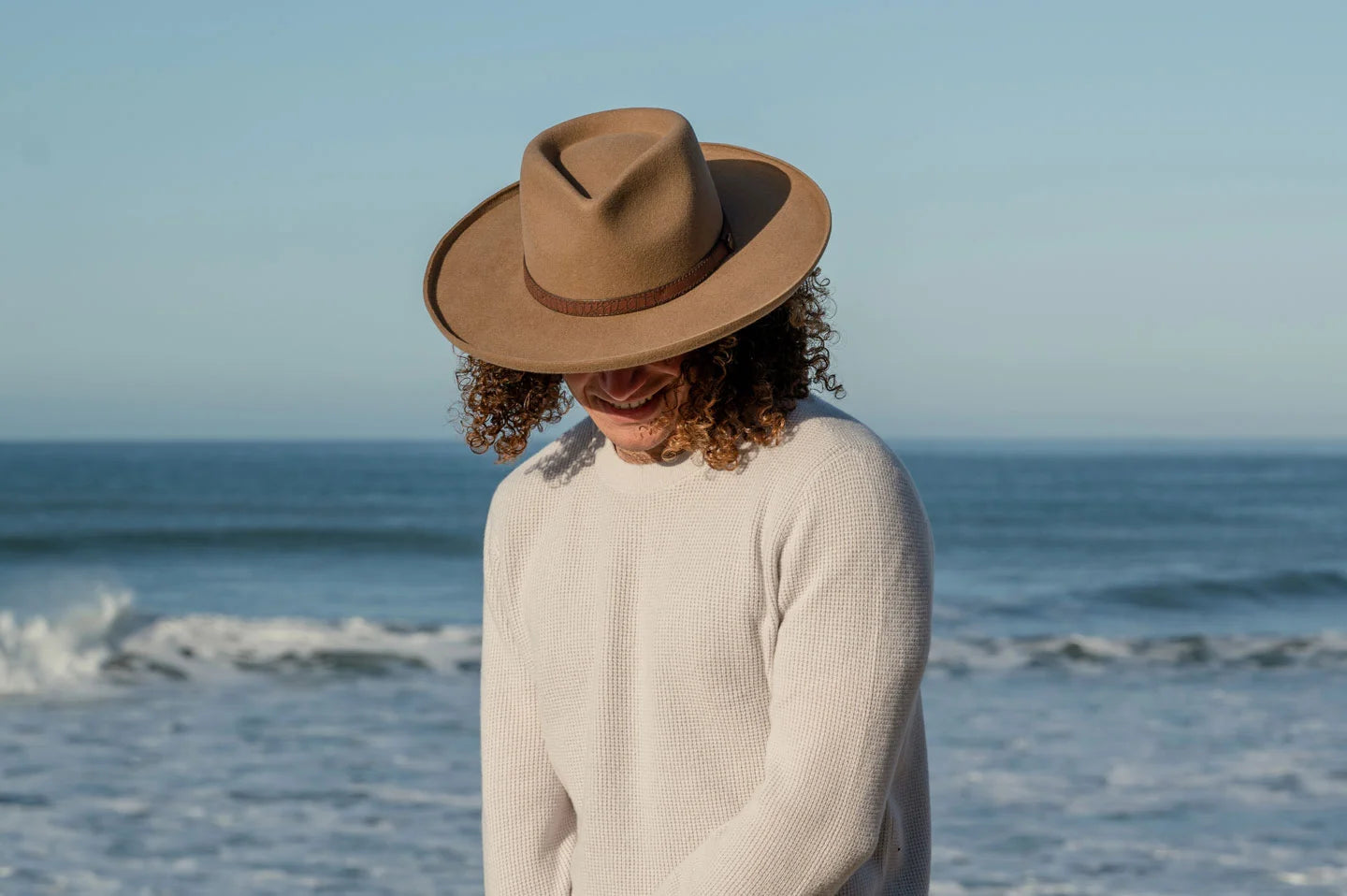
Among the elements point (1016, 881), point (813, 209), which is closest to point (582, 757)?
point (813, 209)

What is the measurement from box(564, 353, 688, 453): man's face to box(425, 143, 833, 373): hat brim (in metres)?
0.05

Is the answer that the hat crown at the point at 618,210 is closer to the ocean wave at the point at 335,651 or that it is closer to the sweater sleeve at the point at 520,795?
the sweater sleeve at the point at 520,795

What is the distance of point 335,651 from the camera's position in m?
9.88

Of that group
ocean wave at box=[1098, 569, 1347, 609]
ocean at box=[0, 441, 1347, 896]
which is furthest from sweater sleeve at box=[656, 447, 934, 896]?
ocean wave at box=[1098, 569, 1347, 609]

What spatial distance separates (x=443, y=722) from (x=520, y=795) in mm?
5757

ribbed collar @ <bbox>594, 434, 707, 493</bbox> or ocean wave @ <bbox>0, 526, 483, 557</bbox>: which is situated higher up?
ribbed collar @ <bbox>594, 434, 707, 493</bbox>

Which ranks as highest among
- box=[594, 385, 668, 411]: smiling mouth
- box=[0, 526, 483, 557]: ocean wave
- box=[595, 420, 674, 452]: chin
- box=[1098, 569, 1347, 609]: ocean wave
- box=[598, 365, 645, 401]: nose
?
box=[598, 365, 645, 401]: nose

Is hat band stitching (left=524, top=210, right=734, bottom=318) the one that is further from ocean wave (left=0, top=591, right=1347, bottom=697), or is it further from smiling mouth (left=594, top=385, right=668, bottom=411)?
ocean wave (left=0, top=591, right=1347, bottom=697)

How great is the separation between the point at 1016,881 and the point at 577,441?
12.0ft

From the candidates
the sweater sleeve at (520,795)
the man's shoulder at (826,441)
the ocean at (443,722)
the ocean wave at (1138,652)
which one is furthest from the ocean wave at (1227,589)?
the man's shoulder at (826,441)

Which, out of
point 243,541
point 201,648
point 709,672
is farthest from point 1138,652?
point 243,541

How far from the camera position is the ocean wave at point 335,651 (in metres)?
9.00

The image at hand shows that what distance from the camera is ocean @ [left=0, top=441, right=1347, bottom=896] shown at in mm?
4871

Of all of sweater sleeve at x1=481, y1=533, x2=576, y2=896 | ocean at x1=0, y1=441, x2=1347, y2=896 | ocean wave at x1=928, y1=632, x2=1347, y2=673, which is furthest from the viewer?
ocean wave at x1=928, y1=632, x2=1347, y2=673
